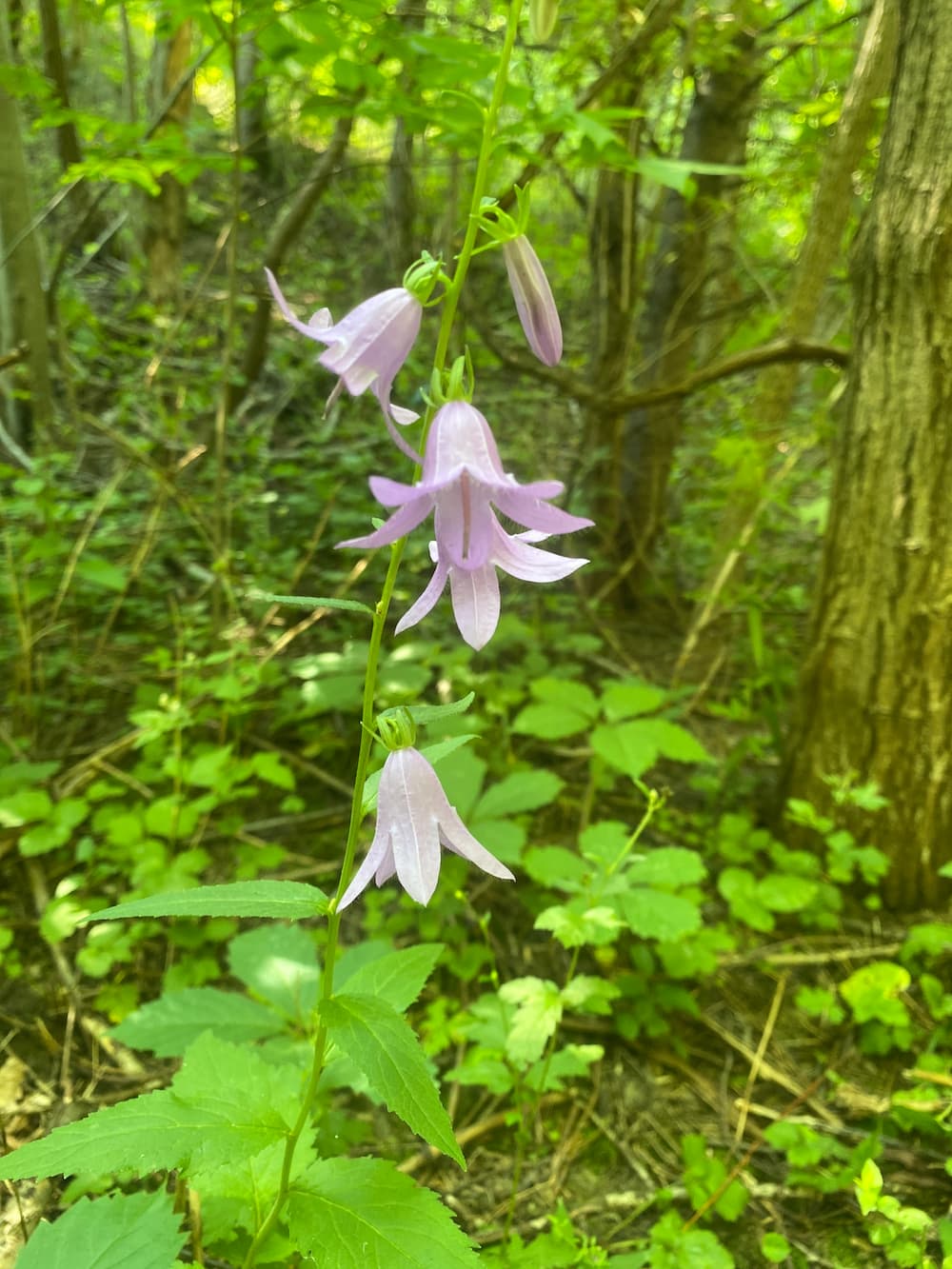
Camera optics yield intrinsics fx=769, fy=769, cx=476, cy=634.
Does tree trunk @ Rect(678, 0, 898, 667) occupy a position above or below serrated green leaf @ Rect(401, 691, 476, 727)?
above

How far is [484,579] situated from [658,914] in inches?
52.0

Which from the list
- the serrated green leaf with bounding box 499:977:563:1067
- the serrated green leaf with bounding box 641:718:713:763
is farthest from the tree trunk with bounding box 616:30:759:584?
the serrated green leaf with bounding box 499:977:563:1067

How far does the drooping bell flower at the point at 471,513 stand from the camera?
969 millimetres

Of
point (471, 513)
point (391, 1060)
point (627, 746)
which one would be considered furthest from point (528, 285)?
point (627, 746)

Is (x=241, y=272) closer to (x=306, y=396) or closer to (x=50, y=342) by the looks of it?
(x=306, y=396)

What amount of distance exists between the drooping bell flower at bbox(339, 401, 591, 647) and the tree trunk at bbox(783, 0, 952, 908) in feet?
6.44

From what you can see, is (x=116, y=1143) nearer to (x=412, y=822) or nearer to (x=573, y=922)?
(x=412, y=822)

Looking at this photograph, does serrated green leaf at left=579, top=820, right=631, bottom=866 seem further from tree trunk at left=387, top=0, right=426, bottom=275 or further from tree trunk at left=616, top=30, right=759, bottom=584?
tree trunk at left=387, top=0, right=426, bottom=275

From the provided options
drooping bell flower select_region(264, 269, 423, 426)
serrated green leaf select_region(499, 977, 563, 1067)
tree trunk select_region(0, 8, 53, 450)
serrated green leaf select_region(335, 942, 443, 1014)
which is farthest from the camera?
tree trunk select_region(0, 8, 53, 450)

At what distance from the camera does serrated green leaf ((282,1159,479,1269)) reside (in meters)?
1.10

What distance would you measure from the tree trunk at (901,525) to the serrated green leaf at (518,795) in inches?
43.0

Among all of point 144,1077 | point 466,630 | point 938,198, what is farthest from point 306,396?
point 466,630

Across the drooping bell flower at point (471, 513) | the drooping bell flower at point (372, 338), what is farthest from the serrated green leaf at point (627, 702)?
the drooping bell flower at point (372, 338)

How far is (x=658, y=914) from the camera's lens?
2.05 meters
